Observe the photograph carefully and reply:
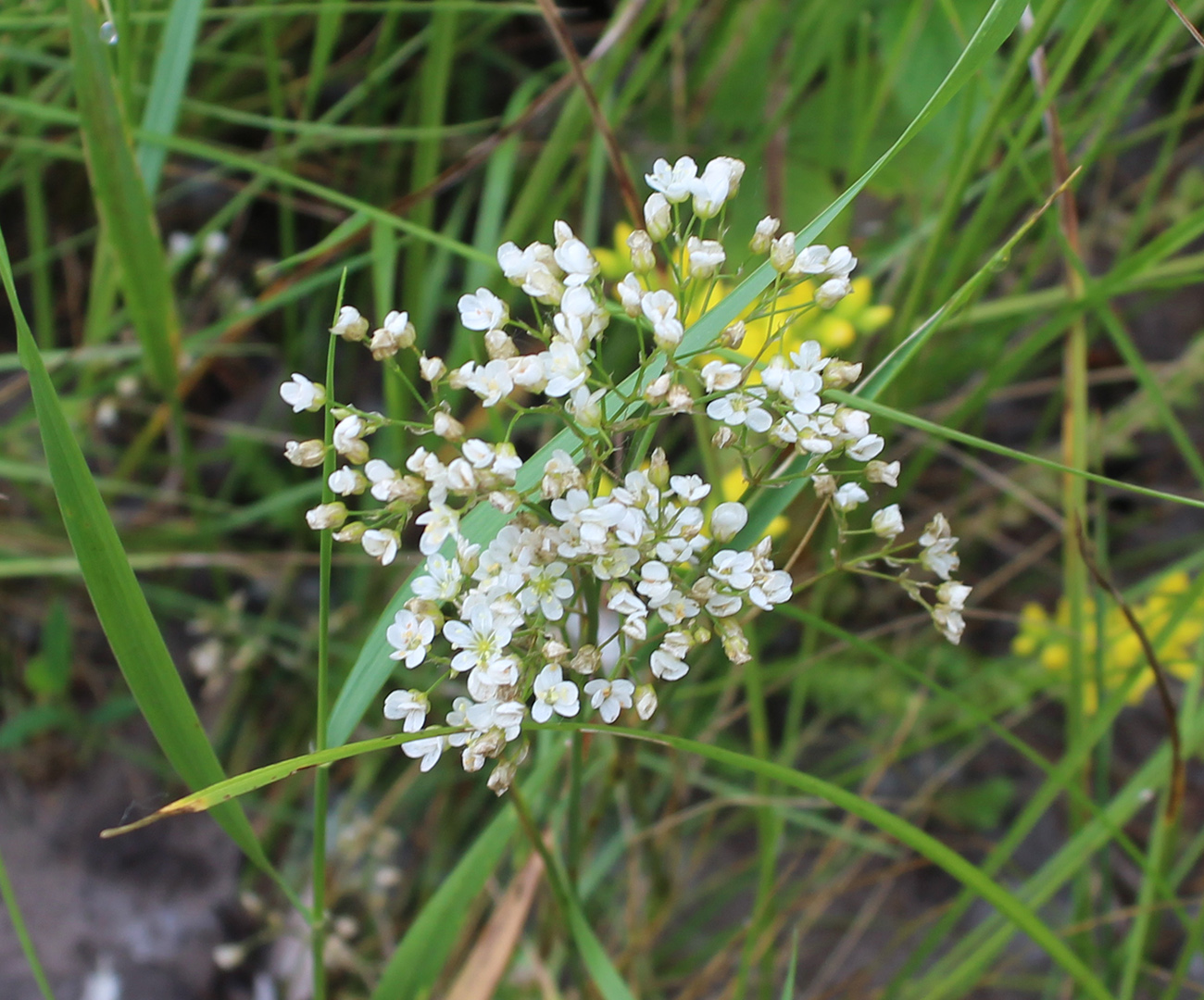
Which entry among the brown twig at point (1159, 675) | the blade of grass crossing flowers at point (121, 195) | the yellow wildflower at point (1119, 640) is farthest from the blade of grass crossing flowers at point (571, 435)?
the yellow wildflower at point (1119, 640)

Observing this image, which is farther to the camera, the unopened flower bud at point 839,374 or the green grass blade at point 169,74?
the green grass blade at point 169,74

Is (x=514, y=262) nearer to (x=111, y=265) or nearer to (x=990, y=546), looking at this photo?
(x=111, y=265)

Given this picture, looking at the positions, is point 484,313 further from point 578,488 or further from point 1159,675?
point 1159,675

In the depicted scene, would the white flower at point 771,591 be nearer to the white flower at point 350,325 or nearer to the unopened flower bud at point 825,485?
the unopened flower bud at point 825,485

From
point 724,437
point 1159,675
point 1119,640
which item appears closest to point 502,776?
point 724,437

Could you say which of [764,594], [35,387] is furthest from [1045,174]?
[35,387]

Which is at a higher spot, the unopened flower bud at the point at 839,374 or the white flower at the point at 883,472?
the unopened flower bud at the point at 839,374
